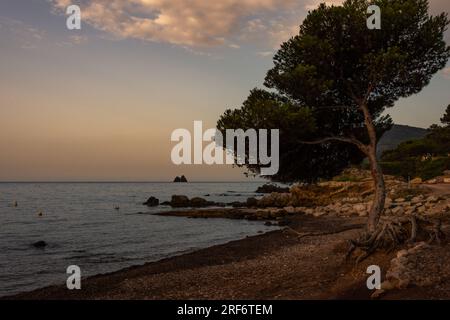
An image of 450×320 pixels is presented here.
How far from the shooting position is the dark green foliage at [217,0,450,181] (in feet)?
52.5

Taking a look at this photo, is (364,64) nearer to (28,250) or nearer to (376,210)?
(376,210)

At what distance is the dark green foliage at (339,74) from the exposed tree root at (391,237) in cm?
489

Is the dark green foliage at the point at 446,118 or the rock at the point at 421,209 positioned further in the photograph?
the dark green foliage at the point at 446,118

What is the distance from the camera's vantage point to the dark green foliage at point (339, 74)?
1600 cm

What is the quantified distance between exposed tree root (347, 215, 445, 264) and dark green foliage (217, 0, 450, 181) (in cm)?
489

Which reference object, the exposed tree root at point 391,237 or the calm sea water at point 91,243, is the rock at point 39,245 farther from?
the exposed tree root at point 391,237

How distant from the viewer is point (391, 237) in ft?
49.6

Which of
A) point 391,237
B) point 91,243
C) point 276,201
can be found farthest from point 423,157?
point 391,237

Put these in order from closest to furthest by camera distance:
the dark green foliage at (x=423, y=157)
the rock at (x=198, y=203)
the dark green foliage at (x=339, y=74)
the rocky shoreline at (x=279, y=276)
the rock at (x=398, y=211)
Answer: the rocky shoreline at (x=279, y=276), the dark green foliage at (x=339, y=74), the rock at (x=398, y=211), the dark green foliage at (x=423, y=157), the rock at (x=198, y=203)

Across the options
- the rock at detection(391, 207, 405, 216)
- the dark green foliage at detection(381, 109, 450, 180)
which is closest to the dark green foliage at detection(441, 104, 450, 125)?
the dark green foliage at detection(381, 109, 450, 180)

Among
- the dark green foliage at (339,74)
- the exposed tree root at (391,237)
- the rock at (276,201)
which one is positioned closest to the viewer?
the exposed tree root at (391,237)

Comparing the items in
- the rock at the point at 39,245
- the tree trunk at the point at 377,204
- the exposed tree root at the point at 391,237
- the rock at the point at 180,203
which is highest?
the tree trunk at the point at 377,204

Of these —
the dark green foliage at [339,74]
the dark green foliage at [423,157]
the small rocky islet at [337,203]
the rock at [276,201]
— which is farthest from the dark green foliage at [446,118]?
the dark green foliage at [339,74]
